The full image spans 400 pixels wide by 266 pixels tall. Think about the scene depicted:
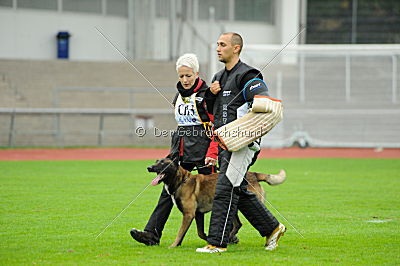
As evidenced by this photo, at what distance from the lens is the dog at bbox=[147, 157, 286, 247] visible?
7.01m

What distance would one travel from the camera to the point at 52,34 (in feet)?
96.9

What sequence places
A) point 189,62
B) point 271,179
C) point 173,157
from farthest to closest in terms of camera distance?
point 271,179, point 173,157, point 189,62

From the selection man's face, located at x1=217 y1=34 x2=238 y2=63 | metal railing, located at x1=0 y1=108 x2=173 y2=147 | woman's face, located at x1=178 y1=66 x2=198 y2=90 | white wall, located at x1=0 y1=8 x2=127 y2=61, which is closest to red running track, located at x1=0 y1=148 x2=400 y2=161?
metal railing, located at x1=0 y1=108 x2=173 y2=147

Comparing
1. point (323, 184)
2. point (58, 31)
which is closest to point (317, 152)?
point (323, 184)

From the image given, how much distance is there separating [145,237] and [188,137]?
46.9 inches

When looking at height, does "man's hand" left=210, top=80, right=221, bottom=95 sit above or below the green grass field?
above

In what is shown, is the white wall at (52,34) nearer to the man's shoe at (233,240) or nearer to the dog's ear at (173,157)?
the dog's ear at (173,157)

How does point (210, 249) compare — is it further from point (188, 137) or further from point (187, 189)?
point (188, 137)

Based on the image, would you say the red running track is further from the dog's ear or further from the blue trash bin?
the dog's ear

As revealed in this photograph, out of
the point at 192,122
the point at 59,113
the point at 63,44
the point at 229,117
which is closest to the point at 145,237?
the point at 192,122

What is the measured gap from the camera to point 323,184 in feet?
45.1

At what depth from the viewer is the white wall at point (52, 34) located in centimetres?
2864

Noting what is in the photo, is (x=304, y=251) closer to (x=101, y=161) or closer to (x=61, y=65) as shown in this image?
(x=101, y=161)

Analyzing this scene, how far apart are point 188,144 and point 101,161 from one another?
12.9 meters
